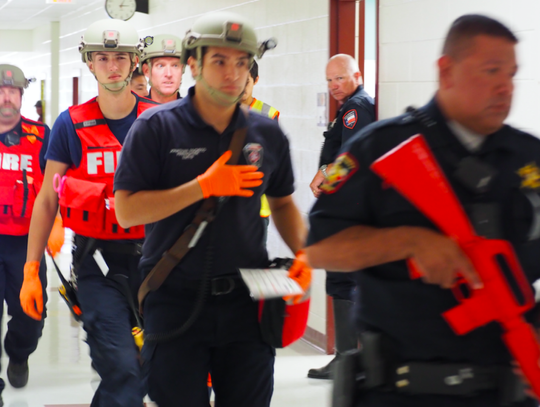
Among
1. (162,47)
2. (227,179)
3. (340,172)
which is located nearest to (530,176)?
(340,172)

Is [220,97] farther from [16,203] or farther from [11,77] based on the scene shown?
[11,77]

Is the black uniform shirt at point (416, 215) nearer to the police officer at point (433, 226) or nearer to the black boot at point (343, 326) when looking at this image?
the police officer at point (433, 226)

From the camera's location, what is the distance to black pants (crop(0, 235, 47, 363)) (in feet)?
13.4

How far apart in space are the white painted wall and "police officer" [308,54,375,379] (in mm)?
166

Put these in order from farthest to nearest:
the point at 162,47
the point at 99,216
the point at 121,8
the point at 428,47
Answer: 1. the point at 121,8
2. the point at 162,47
3. the point at 428,47
4. the point at 99,216

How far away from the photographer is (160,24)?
8.27 m

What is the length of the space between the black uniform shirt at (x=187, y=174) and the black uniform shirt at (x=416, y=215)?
0.53 metres

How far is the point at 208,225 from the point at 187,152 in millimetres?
221

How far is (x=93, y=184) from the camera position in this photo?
9.80 ft

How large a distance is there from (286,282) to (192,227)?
31 centimetres

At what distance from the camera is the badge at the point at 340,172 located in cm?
167

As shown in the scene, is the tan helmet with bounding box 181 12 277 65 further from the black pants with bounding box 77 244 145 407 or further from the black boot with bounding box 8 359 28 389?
the black boot with bounding box 8 359 28 389

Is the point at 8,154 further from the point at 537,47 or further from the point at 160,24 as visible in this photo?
the point at 160,24

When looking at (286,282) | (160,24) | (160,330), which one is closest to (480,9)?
(286,282)
